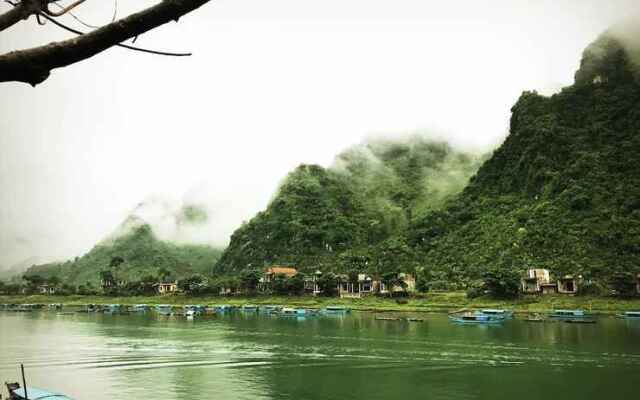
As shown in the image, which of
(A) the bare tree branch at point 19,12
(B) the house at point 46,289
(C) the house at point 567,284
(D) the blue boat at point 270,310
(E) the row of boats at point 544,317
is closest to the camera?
(A) the bare tree branch at point 19,12

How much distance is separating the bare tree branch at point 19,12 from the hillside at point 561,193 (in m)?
67.6

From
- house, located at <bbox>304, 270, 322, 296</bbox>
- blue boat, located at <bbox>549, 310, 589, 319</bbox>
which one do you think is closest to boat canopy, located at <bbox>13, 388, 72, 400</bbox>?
blue boat, located at <bbox>549, 310, 589, 319</bbox>

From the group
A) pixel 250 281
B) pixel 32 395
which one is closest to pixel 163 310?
pixel 250 281

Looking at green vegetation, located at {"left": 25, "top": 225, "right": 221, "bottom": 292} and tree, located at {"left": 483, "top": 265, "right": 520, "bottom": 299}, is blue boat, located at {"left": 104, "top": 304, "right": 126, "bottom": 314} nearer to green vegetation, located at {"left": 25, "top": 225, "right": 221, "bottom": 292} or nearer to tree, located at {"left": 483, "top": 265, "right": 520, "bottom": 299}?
tree, located at {"left": 483, "top": 265, "right": 520, "bottom": 299}

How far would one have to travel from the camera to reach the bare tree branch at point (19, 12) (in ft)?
7.47

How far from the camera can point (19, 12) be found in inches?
91.1

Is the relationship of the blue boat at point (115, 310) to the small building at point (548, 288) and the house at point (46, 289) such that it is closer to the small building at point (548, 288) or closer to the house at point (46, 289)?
the house at point (46, 289)

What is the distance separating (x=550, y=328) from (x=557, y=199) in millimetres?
49190

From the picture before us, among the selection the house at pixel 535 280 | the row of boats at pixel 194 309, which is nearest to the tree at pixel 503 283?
the house at pixel 535 280

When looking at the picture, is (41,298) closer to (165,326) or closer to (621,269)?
(165,326)

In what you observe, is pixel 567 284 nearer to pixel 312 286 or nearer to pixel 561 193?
pixel 561 193

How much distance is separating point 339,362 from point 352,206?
119 m

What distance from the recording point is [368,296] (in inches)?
2906

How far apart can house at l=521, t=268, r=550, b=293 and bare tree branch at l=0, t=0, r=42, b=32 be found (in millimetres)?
66374
